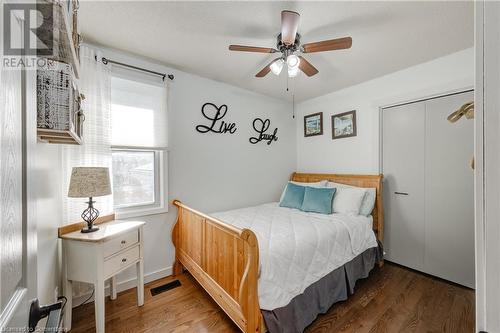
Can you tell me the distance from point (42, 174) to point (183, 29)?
1.52 metres

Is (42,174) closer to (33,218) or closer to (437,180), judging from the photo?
(33,218)

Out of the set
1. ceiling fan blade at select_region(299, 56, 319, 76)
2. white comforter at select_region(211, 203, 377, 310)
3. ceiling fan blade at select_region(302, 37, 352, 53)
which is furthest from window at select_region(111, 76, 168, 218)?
ceiling fan blade at select_region(302, 37, 352, 53)

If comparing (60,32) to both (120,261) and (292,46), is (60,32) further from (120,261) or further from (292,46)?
(120,261)

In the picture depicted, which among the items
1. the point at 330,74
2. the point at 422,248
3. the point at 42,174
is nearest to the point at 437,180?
the point at 422,248

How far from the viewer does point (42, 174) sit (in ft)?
4.55

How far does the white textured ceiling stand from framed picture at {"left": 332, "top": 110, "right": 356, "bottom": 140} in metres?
0.71

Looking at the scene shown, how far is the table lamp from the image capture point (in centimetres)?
163

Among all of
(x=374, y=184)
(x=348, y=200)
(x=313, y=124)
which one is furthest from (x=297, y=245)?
(x=313, y=124)

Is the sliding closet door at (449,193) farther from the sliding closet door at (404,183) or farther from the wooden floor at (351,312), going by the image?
the wooden floor at (351,312)

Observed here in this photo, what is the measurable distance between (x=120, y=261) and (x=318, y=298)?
1696mm

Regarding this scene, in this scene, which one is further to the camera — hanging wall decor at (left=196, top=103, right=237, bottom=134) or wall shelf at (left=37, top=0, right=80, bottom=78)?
hanging wall decor at (left=196, top=103, right=237, bottom=134)

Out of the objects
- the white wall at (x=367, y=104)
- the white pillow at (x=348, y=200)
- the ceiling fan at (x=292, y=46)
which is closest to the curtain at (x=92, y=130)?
the ceiling fan at (x=292, y=46)

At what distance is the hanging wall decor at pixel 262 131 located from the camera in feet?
11.0

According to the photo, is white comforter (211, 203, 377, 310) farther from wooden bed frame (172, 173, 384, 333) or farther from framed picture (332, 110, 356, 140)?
framed picture (332, 110, 356, 140)
